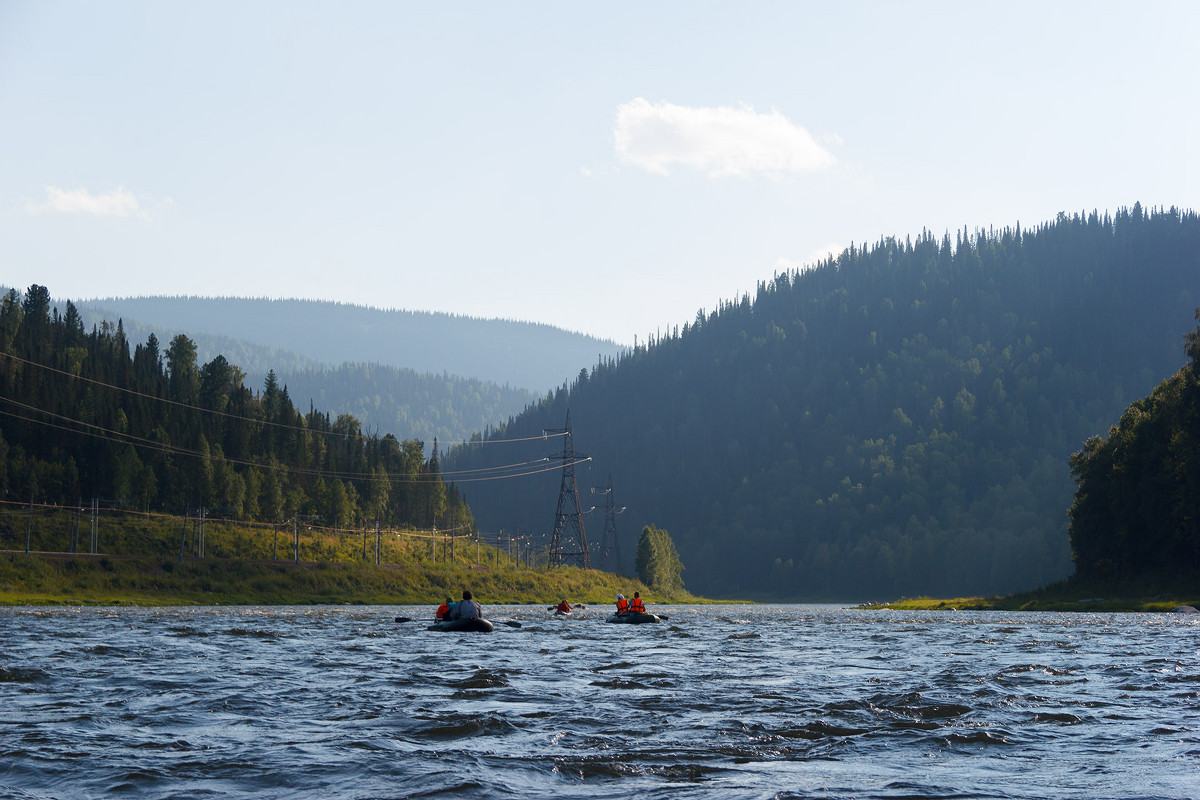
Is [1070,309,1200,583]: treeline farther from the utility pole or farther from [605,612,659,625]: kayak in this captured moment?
the utility pole

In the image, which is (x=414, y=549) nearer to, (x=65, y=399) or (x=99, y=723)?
(x=65, y=399)

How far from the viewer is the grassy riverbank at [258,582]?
10806 cm

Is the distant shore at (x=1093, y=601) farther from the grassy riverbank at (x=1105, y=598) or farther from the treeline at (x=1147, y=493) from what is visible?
the treeline at (x=1147, y=493)

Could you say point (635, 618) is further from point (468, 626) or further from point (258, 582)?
point (258, 582)

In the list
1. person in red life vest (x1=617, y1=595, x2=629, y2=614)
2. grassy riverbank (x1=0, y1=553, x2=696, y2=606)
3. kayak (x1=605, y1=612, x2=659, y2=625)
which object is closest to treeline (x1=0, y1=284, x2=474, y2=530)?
grassy riverbank (x1=0, y1=553, x2=696, y2=606)

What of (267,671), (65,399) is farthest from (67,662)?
(65,399)

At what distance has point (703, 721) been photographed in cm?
2488

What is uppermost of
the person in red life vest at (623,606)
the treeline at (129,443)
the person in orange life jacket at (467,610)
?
the treeline at (129,443)

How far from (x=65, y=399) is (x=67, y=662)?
131391 mm

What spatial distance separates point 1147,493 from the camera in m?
102

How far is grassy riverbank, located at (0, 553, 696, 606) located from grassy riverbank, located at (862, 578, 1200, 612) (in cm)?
6491

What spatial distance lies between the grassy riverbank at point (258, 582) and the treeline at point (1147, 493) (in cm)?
7271

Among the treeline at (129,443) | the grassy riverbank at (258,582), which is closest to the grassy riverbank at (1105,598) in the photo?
the grassy riverbank at (258,582)

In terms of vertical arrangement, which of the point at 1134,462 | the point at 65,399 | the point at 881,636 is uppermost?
the point at 65,399
